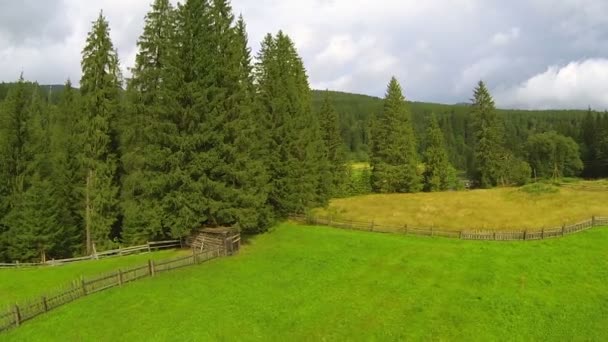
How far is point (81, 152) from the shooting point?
38781mm

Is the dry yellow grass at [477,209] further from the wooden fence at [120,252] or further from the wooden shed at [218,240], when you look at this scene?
the wooden fence at [120,252]

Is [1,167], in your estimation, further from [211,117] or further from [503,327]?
[503,327]

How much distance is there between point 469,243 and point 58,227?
34962 millimetres

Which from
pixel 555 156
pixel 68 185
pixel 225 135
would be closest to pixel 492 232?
pixel 225 135

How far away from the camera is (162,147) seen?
34.3 meters

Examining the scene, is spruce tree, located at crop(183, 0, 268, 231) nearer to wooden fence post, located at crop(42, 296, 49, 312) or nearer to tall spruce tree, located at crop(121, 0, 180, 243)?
tall spruce tree, located at crop(121, 0, 180, 243)

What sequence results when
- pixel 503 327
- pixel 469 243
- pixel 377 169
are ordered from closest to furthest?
pixel 503 327, pixel 469 243, pixel 377 169

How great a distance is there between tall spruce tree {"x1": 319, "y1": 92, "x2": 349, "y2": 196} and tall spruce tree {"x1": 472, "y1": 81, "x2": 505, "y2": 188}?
933 inches

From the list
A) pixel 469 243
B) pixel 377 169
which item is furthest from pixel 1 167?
pixel 377 169

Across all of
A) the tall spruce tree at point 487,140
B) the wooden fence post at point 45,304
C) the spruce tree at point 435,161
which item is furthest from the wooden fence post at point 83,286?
the tall spruce tree at point 487,140

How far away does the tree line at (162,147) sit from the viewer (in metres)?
33.9

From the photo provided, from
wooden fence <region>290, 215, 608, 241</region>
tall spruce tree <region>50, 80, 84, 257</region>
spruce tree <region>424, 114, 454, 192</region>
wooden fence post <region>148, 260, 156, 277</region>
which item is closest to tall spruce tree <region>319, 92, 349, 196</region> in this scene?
spruce tree <region>424, 114, 454, 192</region>

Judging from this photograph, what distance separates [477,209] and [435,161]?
76.2ft

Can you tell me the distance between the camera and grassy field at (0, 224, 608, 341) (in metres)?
22.7
